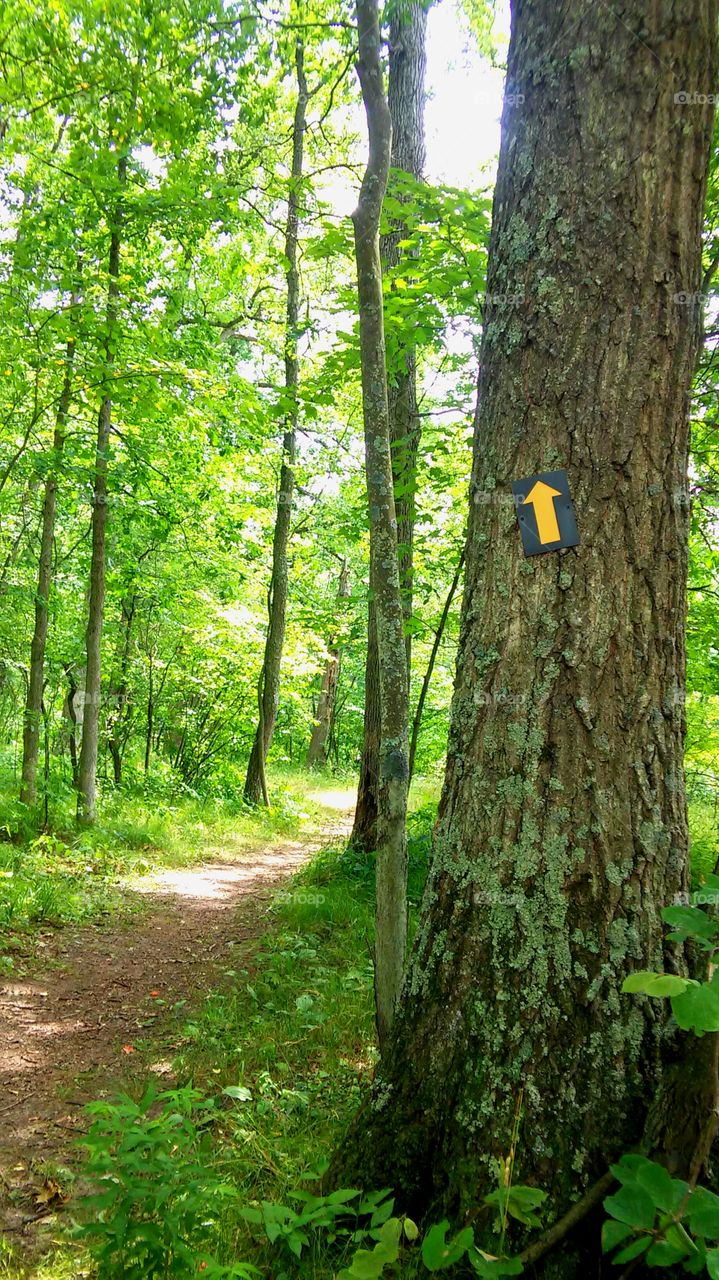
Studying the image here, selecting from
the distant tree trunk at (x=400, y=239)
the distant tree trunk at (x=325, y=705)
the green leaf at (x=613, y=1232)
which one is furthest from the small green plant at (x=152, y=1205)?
the distant tree trunk at (x=325, y=705)

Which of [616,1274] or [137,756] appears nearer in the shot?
[616,1274]

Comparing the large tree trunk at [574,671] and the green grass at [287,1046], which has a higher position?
the large tree trunk at [574,671]

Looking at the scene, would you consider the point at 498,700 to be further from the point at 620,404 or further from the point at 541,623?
the point at 620,404

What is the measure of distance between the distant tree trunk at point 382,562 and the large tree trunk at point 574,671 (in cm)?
95

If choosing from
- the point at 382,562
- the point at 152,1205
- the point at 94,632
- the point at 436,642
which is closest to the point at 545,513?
the point at 382,562

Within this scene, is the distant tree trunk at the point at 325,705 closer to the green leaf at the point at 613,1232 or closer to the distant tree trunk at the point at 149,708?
the distant tree trunk at the point at 149,708

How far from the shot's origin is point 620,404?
2035 mm

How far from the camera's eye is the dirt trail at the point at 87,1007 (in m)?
2.95

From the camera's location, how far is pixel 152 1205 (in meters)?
1.97

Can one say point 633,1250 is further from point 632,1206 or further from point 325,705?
point 325,705

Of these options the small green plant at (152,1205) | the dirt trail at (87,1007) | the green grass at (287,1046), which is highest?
the small green plant at (152,1205)

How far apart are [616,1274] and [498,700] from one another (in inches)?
54.9

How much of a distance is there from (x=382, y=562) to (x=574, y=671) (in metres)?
1.49

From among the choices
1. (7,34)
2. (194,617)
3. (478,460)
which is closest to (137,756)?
(194,617)
